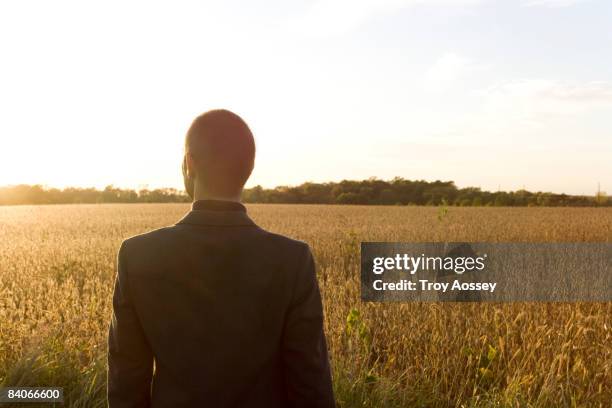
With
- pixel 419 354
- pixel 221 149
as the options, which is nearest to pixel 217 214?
pixel 221 149

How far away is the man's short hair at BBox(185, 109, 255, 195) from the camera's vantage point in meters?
2.08

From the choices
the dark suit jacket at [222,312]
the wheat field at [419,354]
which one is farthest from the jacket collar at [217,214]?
the wheat field at [419,354]

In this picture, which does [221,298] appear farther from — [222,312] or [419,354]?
[419,354]

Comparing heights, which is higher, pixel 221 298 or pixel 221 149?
pixel 221 149

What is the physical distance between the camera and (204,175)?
2131 mm

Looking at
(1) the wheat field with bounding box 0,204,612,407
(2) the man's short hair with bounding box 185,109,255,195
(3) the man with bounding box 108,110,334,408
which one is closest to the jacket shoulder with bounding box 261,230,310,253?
(3) the man with bounding box 108,110,334,408

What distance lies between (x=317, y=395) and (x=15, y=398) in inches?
124

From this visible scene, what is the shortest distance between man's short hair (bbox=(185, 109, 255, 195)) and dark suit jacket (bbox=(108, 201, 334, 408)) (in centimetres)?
9

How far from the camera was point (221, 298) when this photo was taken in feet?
6.81

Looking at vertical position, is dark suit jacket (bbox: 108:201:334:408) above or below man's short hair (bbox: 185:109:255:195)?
below

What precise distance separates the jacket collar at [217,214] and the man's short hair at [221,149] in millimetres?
53

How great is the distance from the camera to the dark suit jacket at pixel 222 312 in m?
2.07

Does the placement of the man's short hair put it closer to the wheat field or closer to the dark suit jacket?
the dark suit jacket

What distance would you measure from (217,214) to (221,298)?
1.01 feet
